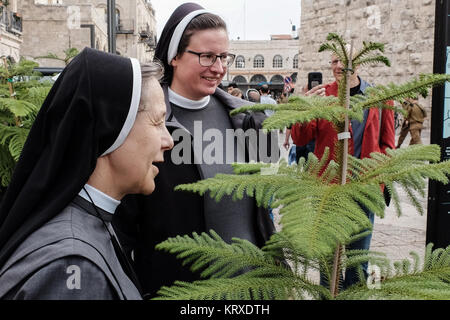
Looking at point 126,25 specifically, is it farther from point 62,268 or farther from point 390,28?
point 62,268

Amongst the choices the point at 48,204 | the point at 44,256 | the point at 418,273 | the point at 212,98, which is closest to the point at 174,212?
the point at 212,98

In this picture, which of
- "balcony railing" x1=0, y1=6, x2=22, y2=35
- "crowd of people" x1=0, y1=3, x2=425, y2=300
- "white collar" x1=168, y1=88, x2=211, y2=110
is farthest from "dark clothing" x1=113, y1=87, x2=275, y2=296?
"balcony railing" x1=0, y1=6, x2=22, y2=35

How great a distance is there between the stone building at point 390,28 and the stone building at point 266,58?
60234 mm

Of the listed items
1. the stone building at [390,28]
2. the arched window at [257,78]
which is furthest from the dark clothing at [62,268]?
the arched window at [257,78]

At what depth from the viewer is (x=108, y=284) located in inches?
49.7

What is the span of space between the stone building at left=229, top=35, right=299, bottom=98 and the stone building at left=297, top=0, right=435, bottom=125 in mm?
60234

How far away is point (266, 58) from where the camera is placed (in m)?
79.4

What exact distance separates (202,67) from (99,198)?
3.59ft

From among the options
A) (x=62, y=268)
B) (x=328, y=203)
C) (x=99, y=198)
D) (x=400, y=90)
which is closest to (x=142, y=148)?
(x=99, y=198)

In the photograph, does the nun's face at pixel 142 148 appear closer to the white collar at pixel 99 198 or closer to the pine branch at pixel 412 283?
Result: the white collar at pixel 99 198

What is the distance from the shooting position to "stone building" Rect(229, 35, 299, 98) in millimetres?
77438

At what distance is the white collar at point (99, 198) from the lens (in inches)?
57.2

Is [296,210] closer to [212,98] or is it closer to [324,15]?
[212,98]
